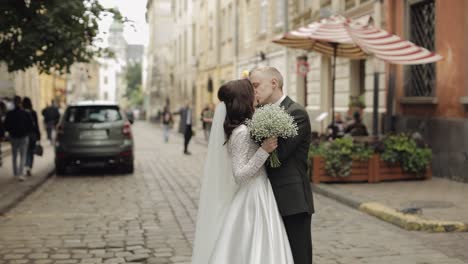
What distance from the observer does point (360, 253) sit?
6.35 m

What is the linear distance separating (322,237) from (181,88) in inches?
1821

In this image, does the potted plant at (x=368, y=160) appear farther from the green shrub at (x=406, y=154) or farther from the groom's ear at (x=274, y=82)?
the groom's ear at (x=274, y=82)

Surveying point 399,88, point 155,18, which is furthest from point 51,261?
point 155,18

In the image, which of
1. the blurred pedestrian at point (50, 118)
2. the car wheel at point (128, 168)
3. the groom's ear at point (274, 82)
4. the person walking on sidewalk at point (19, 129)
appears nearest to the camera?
the groom's ear at point (274, 82)

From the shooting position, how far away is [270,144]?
147 inches

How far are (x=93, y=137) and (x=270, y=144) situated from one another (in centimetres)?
1087

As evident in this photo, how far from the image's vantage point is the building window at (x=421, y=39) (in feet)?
43.9

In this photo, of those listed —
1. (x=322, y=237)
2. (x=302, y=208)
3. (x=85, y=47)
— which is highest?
(x=85, y=47)

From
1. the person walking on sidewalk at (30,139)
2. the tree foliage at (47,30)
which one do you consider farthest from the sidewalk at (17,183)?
the tree foliage at (47,30)

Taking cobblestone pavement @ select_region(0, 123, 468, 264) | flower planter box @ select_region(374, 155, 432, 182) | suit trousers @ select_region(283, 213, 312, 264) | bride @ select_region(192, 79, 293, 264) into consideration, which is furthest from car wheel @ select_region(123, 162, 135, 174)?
suit trousers @ select_region(283, 213, 312, 264)

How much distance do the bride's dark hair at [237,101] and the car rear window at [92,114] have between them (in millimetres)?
10809

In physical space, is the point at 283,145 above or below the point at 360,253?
above

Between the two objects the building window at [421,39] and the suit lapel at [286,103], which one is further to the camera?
the building window at [421,39]

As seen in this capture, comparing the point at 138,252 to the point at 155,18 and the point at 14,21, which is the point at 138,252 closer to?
the point at 14,21
